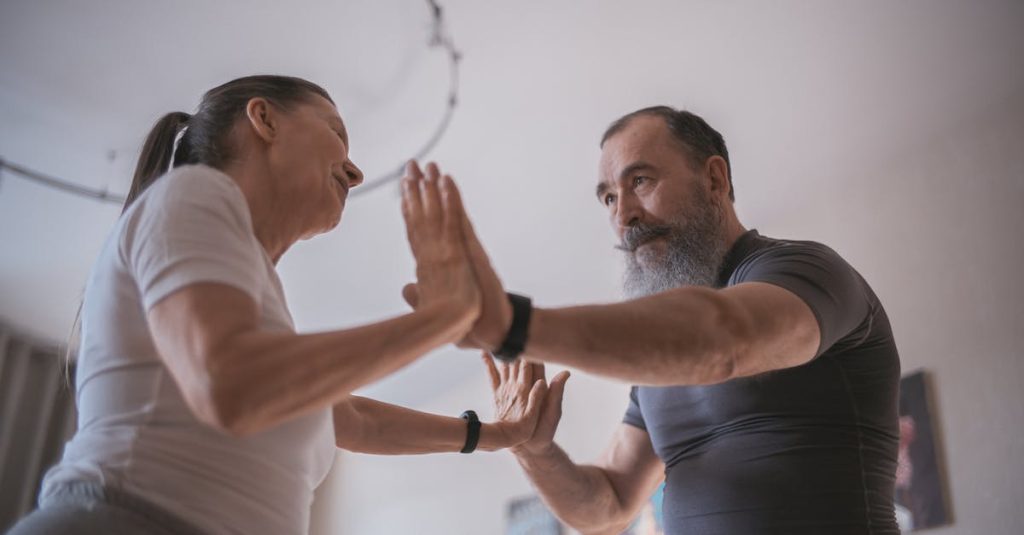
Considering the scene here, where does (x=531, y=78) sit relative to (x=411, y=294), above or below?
above

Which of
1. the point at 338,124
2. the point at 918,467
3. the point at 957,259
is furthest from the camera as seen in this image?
the point at 957,259

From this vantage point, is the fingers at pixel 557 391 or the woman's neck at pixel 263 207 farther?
the fingers at pixel 557 391

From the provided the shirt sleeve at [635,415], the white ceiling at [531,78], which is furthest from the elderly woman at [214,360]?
the white ceiling at [531,78]

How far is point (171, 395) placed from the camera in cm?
98

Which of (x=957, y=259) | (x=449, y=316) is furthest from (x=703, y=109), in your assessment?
(x=449, y=316)

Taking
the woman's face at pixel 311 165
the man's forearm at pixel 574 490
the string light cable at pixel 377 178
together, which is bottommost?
the man's forearm at pixel 574 490

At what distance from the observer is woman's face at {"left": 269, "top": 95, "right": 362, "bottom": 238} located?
1.28m

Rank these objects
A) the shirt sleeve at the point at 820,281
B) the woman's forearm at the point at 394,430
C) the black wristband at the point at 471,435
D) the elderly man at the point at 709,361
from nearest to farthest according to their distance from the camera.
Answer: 1. the elderly man at the point at 709,361
2. the shirt sleeve at the point at 820,281
3. the woman's forearm at the point at 394,430
4. the black wristband at the point at 471,435

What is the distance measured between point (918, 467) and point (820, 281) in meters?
1.95

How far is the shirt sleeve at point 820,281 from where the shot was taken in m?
1.39

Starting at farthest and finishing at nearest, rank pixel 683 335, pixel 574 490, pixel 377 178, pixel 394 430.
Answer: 1. pixel 377 178
2. pixel 574 490
3. pixel 394 430
4. pixel 683 335

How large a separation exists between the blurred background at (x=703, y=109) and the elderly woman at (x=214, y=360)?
6.32ft

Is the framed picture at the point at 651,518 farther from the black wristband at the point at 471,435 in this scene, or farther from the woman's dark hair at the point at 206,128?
the woman's dark hair at the point at 206,128

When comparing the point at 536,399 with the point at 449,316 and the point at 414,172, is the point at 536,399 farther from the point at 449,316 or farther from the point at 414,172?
the point at 449,316
